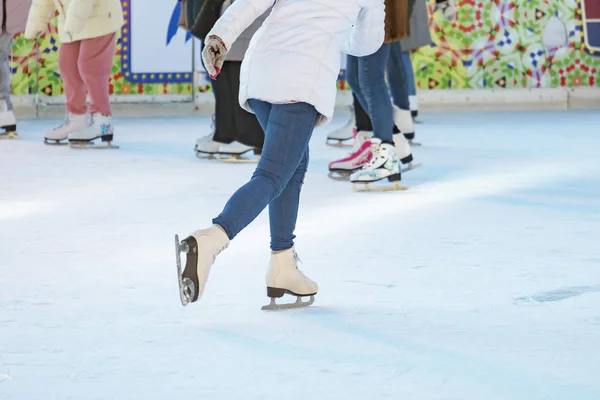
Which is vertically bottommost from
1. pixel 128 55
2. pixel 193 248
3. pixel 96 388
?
pixel 96 388

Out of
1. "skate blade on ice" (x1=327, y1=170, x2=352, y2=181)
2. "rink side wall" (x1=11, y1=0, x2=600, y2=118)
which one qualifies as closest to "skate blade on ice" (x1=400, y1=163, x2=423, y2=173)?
"skate blade on ice" (x1=327, y1=170, x2=352, y2=181)

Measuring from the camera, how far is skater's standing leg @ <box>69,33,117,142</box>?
5.52 m

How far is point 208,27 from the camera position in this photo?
4781 millimetres

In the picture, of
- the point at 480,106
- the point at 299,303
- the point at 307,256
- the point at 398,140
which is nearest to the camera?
the point at 299,303

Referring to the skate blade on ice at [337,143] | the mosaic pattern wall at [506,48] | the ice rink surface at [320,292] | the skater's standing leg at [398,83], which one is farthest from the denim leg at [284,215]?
the mosaic pattern wall at [506,48]

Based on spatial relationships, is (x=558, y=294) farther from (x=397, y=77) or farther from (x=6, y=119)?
(x=6, y=119)

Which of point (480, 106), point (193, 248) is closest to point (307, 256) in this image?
point (193, 248)

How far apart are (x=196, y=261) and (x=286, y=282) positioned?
30cm

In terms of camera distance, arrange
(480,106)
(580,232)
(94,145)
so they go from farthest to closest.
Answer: (480,106), (94,145), (580,232)

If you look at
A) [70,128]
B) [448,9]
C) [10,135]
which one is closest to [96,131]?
[70,128]

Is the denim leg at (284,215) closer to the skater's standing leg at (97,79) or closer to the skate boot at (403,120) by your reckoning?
the skate boot at (403,120)

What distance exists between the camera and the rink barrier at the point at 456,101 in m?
7.68

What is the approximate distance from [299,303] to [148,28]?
5.37 m

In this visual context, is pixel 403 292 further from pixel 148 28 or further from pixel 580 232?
pixel 148 28
